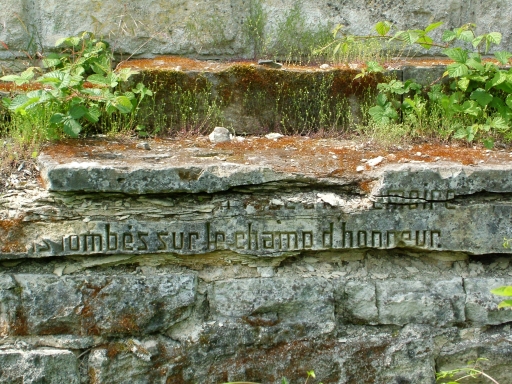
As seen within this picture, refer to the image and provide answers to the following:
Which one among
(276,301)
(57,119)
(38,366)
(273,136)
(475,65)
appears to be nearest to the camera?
(38,366)

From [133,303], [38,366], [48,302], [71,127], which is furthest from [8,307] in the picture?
[71,127]

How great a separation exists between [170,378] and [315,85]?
189 cm

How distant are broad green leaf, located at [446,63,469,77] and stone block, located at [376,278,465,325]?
1.20 metres

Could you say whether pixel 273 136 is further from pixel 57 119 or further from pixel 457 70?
pixel 57 119

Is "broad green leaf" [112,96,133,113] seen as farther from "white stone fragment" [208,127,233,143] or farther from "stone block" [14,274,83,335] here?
"stone block" [14,274,83,335]

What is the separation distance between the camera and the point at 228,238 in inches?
112

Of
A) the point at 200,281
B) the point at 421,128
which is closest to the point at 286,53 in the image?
the point at 421,128

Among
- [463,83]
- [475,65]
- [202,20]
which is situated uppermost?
[202,20]

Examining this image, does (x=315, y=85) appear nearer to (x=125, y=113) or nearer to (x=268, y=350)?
(x=125, y=113)

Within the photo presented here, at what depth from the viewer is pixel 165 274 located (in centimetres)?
287

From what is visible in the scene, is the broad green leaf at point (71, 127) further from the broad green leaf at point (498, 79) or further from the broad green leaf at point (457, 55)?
the broad green leaf at point (498, 79)

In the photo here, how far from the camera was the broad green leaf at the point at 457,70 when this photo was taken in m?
3.35

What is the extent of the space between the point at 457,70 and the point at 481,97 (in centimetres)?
23

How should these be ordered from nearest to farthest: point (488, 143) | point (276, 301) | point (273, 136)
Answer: point (276, 301) < point (488, 143) < point (273, 136)
